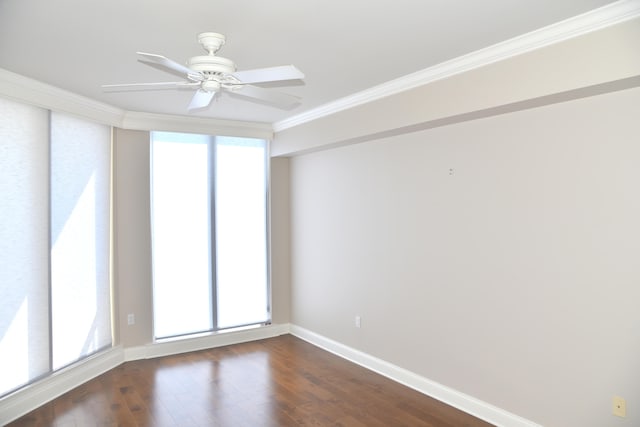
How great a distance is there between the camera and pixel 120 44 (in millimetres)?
2703

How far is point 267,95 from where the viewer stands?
2709mm

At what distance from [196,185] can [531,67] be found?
3.58 meters

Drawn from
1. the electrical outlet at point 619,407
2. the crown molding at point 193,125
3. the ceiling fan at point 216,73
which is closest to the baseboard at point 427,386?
the electrical outlet at point 619,407

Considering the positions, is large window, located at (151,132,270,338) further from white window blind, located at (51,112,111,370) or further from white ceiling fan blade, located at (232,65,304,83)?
white ceiling fan blade, located at (232,65,304,83)

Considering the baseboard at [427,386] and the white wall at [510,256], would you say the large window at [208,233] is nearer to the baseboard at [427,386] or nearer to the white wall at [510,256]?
the baseboard at [427,386]

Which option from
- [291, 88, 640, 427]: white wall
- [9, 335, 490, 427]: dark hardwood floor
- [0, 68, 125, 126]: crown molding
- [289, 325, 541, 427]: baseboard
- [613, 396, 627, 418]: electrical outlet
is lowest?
[9, 335, 490, 427]: dark hardwood floor

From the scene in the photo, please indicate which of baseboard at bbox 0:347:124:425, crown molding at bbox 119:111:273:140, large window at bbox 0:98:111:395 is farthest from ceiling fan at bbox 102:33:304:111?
baseboard at bbox 0:347:124:425

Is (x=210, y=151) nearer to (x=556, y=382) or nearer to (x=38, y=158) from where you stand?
(x=38, y=158)

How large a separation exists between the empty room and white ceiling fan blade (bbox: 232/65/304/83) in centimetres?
3

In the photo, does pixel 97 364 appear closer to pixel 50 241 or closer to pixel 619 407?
pixel 50 241

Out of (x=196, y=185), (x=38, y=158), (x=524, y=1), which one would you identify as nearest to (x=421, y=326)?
(x=524, y=1)

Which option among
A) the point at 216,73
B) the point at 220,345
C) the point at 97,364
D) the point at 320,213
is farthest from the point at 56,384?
the point at 216,73

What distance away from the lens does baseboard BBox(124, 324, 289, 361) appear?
4656 mm

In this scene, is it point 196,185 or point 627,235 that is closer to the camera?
point 627,235
